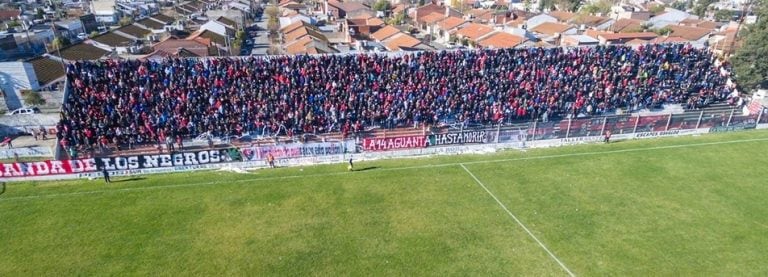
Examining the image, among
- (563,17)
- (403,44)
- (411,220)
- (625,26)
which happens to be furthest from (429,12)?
(411,220)

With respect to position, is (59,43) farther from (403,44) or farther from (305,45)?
(403,44)

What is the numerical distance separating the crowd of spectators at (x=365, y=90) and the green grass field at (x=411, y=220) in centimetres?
466

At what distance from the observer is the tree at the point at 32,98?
35031mm

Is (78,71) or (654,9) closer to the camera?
(78,71)

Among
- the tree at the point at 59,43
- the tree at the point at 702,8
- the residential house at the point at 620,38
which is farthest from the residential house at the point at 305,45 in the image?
the tree at the point at 702,8

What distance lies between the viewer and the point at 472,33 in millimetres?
60594

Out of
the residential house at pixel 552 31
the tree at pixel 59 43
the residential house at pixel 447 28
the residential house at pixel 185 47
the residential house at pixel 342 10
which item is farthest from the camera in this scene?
the residential house at pixel 342 10

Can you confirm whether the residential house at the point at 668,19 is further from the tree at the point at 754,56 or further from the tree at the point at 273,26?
the tree at the point at 273,26

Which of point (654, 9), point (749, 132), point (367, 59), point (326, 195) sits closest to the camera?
point (326, 195)

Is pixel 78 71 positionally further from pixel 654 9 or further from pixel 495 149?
pixel 654 9

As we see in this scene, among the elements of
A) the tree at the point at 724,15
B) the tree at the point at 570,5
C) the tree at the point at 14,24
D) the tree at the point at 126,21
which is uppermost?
the tree at the point at 14,24

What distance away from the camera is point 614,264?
650 inches

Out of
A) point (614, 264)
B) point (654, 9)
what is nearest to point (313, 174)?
point (614, 264)

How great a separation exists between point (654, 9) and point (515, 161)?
96.2 meters
